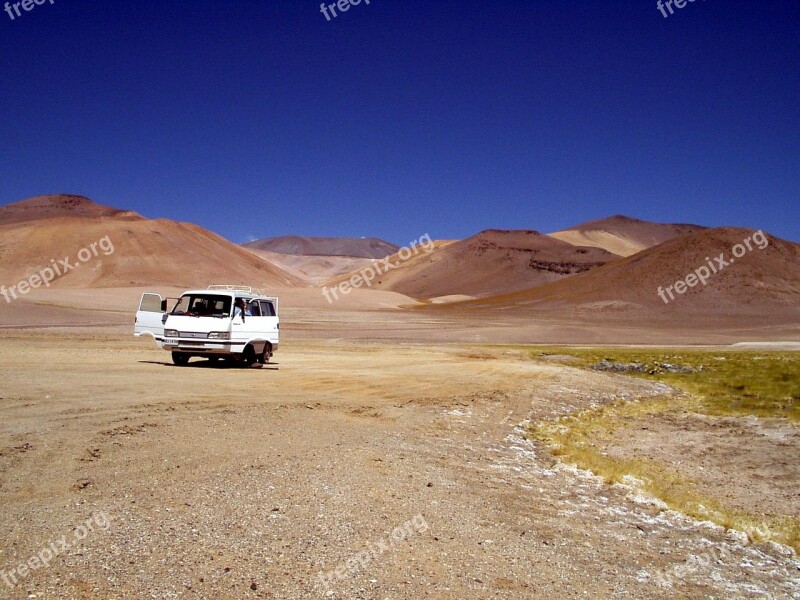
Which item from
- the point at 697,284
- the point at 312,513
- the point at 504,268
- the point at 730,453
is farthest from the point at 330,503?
the point at 504,268

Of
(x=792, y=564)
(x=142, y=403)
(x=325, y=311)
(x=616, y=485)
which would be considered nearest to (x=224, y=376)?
(x=142, y=403)

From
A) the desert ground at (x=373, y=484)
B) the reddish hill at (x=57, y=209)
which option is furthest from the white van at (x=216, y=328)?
the reddish hill at (x=57, y=209)

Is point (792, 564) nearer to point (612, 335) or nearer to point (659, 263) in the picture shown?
point (612, 335)

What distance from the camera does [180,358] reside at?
20.2m

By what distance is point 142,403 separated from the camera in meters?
12.5

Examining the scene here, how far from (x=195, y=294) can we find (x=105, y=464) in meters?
12.0

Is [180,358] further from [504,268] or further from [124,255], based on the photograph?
[504,268]

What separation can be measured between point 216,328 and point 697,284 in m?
86.0

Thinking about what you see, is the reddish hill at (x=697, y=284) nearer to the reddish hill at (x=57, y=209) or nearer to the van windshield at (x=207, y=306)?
the van windshield at (x=207, y=306)

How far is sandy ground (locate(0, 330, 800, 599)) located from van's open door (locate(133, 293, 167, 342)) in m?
7.47

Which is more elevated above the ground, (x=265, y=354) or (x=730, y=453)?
(x=265, y=354)

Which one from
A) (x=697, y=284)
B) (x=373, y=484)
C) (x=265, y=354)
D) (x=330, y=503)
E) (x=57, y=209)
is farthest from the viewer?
(x=57, y=209)

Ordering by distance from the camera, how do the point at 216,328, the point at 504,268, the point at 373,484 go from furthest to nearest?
the point at 504,268
the point at 216,328
the point at 373,484

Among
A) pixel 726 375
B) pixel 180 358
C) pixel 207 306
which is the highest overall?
pixel 207 306
